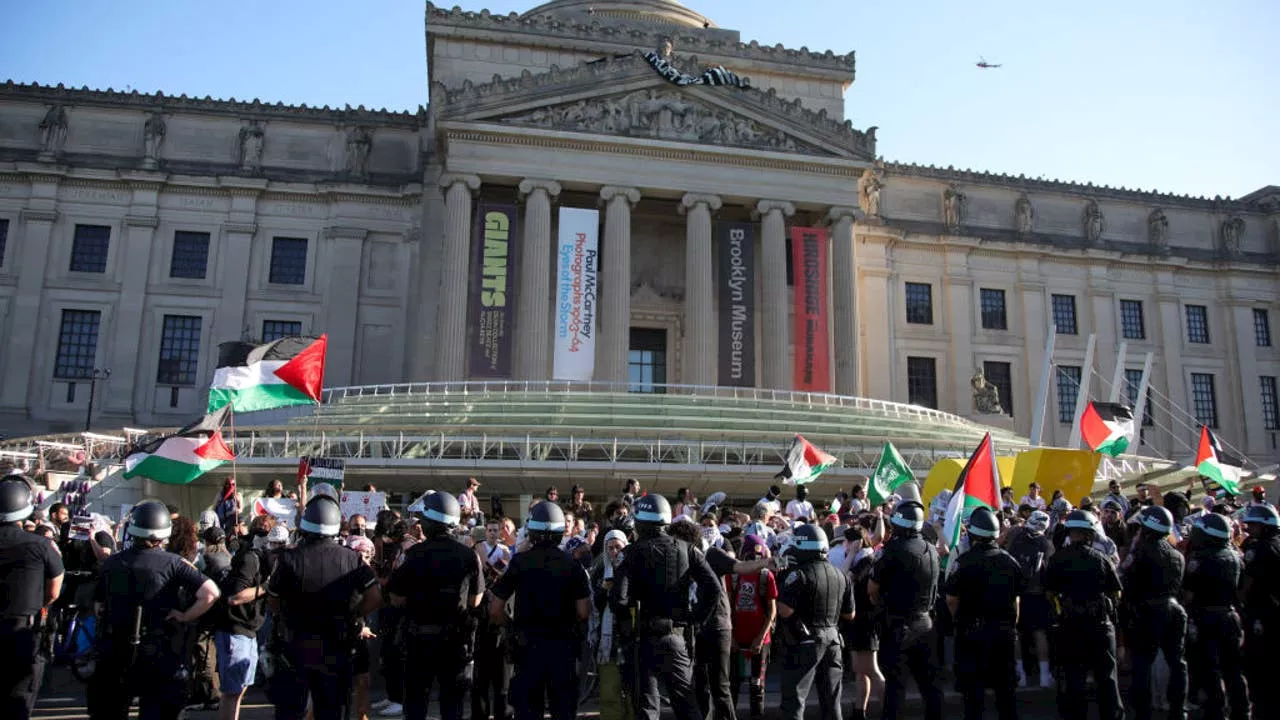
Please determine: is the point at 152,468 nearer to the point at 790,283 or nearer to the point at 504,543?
the point at 504,543

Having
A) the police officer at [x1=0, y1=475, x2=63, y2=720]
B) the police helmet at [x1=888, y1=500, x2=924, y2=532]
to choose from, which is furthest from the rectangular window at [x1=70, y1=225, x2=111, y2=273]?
the police helmet at [x1=888, y1=500, x2=924, y2=532]

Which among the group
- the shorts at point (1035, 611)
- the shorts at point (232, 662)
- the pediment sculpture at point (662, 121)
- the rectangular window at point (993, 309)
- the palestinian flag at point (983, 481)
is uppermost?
the pediment sculpture at point (662, 121)

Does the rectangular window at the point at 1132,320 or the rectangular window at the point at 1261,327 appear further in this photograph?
the rectangular window at the point at 1261,327

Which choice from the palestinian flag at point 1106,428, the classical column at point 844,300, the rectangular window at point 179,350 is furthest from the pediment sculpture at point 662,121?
the palestinian flag at point 1106,428

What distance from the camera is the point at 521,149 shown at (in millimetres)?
40719

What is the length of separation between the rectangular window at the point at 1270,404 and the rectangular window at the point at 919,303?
19.0m

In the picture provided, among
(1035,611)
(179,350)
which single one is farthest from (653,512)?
(179,350)

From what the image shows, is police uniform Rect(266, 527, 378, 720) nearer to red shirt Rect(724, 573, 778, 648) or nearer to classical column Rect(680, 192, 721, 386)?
red shirt Rect(724, 573, 778, 648)

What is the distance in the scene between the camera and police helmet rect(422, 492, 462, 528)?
9188 millimetres

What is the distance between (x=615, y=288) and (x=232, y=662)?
101 feet

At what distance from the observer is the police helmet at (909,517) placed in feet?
36.4

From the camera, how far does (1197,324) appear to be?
55156 mm

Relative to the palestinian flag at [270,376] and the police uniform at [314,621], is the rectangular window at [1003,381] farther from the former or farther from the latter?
the police uniform at [314,621]

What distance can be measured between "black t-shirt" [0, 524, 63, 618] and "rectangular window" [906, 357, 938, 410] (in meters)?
44.1
